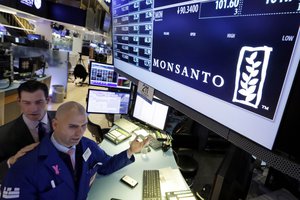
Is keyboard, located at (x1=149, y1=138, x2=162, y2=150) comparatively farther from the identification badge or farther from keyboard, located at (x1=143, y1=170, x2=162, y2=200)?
the identification badge

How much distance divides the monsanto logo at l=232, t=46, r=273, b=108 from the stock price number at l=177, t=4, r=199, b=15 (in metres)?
0.31

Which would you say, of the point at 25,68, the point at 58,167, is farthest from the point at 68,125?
the point at 25,68

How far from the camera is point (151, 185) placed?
1639 millimetres

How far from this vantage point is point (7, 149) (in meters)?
1.58

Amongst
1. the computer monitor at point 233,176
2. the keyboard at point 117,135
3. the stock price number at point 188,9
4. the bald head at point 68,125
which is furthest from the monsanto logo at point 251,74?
the keyboard at point 117,135

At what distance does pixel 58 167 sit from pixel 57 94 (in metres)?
5.21

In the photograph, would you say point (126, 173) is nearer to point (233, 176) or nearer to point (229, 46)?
point (233, 176)

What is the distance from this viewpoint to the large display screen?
56 cm

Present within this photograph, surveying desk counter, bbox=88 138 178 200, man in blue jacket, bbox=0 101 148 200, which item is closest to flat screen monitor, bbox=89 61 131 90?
desk counter, bbox=88 138 178 200

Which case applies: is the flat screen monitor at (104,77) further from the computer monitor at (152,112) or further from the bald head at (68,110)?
the bald head at (68,110)

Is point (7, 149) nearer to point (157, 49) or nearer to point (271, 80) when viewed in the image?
point (157, 49)

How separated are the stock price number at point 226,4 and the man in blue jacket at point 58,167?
109cm

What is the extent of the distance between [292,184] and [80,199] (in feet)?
4.04

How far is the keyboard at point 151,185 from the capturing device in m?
1.53
